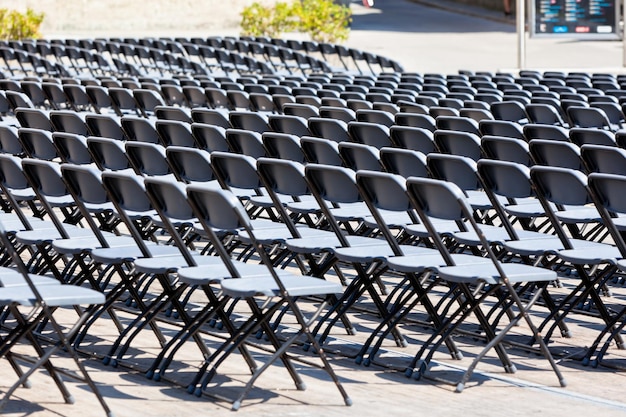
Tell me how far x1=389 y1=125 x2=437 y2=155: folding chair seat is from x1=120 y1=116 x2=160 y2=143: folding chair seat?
1697 millimetres

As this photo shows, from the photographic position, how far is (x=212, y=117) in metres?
10.2

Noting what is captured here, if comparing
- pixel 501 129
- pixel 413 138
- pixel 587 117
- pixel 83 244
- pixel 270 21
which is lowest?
pixel 270 21

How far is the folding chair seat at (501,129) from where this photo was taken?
9.28 m

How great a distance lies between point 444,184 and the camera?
233 inches

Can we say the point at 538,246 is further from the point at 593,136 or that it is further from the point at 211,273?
the point at 593,136

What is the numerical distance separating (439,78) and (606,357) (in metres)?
9.18

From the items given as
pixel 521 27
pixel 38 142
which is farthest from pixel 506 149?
pixel 521 27

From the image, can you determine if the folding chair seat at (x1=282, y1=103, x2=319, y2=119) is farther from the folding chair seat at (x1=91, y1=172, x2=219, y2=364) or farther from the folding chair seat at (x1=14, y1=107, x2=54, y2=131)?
the folding chair seat at (x1=91, y1=172, x2=219, y2=364)

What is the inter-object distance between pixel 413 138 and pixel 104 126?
238 cm

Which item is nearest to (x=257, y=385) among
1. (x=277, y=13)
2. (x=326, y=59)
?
(x=326, y=59)

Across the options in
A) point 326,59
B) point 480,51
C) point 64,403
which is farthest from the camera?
point 480,51

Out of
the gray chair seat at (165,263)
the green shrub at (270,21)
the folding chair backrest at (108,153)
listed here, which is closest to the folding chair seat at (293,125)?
the folding chair backrest at (108,153)

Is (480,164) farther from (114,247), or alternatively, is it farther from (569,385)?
(114,247)

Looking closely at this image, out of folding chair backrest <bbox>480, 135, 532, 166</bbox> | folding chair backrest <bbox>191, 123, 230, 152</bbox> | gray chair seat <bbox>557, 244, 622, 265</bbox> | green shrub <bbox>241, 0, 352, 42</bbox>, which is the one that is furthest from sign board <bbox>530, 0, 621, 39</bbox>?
gray chair seat <bbox>557, 244, 622, 265</bbox>
